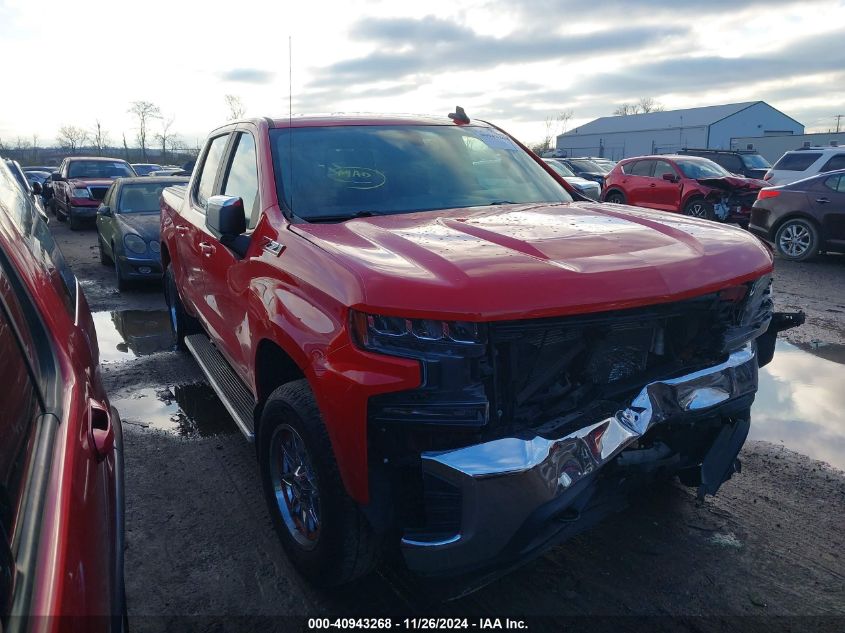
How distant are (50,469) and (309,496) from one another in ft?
4.35

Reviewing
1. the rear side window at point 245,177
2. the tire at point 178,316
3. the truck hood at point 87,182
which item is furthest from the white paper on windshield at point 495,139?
the truck hood at point 87,182

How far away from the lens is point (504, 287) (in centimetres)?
225

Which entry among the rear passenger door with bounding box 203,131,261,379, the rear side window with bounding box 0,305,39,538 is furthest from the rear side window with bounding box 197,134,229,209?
the rear side window with bounding box 0,305,39,538

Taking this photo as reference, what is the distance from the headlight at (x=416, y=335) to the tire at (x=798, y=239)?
10279 mm

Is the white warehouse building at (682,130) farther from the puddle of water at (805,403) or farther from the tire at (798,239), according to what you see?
the puddle of water at (805,403)

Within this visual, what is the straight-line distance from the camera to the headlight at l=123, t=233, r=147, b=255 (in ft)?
29.3

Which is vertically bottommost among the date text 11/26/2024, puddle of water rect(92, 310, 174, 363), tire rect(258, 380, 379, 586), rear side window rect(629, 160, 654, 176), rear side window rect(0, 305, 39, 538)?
the date text 11/26/2024

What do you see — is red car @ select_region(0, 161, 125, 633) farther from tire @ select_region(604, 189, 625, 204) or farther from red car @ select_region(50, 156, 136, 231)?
tire @ select_region(604, 189, 625, 204)

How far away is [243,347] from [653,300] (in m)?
2.06

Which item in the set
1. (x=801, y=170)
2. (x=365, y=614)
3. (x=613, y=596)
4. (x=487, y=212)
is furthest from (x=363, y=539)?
(x=801, y=170)

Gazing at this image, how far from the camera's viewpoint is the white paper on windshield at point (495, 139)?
13.9ft

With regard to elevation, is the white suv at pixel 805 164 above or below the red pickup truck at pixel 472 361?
above

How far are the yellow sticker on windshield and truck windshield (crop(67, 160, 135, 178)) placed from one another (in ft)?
53.7

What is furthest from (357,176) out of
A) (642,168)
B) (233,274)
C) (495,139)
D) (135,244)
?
(642,168)
